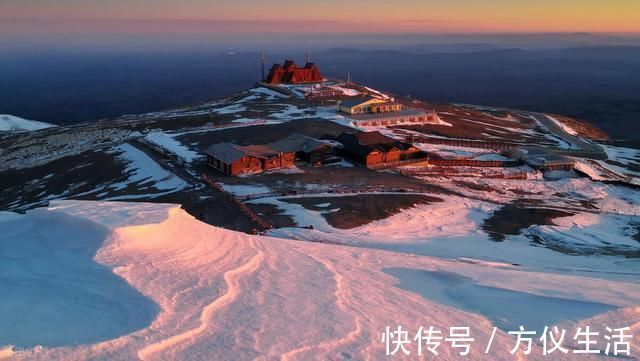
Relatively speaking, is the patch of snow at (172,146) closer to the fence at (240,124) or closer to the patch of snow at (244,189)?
the fence at (240,124)

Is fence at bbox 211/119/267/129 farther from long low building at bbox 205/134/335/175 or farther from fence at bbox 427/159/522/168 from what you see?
fence at bbox 427/159/522/168

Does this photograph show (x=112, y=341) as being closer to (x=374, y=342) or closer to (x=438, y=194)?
(x=374, y=342)

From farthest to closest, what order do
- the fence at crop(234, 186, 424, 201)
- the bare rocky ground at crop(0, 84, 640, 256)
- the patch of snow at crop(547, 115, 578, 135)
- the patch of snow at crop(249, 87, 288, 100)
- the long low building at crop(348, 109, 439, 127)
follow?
the patch of snow at crop(249, 87, 288, 100), the patch of snow at crop(547, 115, 578, 135), the long low building at crop(348, 109, 439, 127), the fence at crop(234, 186, 424, 201), the bare rocky ground at crop(0, 84, 640, 256)

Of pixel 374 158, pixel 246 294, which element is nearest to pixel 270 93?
pixel 374 158

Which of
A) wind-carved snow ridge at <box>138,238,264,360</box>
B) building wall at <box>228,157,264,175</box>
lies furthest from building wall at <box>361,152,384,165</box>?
wind-carved snow ridge at <box>138,238,264,360</box>

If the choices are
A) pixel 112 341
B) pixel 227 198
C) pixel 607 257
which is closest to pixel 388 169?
pixel 227 198

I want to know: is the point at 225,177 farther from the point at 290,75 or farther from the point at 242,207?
the point at 290,75
